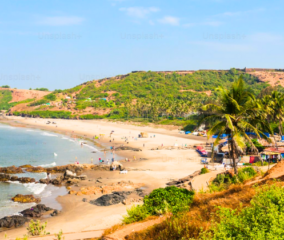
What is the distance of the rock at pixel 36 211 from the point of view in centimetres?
2346

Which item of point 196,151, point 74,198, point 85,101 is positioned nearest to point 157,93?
point 85,101

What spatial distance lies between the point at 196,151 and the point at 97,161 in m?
18.1

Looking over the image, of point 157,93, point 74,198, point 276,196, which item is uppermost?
point 157,93

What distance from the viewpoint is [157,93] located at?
17012cm

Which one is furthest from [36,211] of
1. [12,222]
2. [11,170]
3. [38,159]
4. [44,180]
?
[38,159]

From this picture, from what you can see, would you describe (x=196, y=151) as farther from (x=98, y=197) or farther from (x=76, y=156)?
(x=98, y=197)

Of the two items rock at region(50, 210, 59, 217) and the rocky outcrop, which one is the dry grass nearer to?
rock at region(50, 210, 59, 217)

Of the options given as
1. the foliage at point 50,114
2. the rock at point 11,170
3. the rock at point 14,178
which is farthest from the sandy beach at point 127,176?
the foliage at point 50,114

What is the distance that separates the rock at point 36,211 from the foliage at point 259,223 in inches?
806

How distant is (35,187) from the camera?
32219 millimetres

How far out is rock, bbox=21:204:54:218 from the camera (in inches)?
924

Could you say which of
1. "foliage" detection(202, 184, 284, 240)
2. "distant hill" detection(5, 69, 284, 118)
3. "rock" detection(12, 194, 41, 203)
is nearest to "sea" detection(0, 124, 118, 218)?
"rock" detection(12, 194, 41, 203)

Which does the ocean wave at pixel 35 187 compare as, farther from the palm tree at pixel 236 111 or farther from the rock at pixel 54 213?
the palm tree at pixel 236 111

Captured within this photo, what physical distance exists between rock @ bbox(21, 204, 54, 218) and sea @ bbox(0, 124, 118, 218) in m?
0.97
